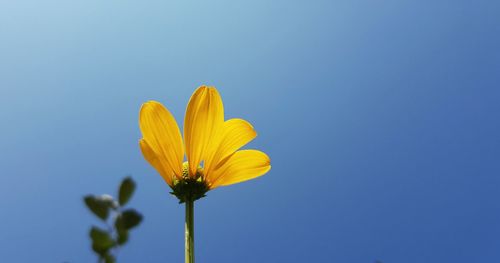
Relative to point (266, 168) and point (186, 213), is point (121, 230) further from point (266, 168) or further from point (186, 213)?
point (266, 168)

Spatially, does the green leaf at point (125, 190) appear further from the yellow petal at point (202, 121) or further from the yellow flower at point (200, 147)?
the yellow petal at point (202, 121)

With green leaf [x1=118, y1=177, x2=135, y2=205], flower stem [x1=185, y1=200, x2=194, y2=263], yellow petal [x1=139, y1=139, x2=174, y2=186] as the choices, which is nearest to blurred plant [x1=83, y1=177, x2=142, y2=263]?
green leaf [x1=118, y1=177, x2=135, y2=205]

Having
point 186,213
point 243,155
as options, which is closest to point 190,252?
point 186,213

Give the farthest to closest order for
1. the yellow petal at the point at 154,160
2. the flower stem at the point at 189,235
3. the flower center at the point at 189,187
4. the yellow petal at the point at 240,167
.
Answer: the yellow petal at the point at 240,167 → the flower center at the point at 189,187 → the yellow petal at the point at 154,160 → the flower stem at the point at 189,235

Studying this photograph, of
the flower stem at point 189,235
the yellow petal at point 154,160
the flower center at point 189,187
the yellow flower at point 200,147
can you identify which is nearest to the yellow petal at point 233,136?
the yellow flower at point 200,147

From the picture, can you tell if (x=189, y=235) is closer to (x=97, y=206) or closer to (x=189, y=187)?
(x=189, y=187)

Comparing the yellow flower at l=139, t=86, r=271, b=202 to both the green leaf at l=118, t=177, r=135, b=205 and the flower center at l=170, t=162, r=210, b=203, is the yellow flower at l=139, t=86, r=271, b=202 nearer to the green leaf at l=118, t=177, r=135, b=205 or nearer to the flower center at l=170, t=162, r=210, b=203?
the flower center at l=170, t=162, r=210, b=203


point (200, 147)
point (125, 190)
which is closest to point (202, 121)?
point (200, 147)

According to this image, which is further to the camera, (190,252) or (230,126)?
(230,126)
